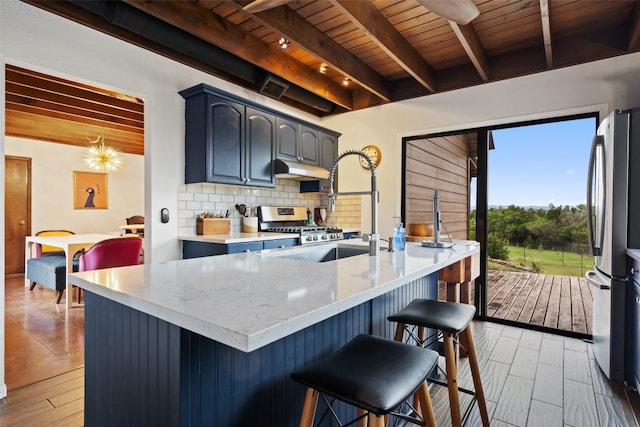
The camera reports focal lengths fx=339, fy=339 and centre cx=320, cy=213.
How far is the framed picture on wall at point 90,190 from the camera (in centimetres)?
657

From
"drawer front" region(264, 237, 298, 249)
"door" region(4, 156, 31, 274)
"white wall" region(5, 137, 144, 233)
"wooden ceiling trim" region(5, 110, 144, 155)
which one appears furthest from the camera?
Answer: "white wall" region(5, 137, 144, 233)

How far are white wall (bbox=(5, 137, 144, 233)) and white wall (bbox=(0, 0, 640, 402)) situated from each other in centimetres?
462

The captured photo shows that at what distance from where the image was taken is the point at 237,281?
44.6 inches

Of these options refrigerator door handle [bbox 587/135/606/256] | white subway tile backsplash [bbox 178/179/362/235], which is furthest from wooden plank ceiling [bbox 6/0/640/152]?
white subway tile backsplash [bbox 178/179/362/235]

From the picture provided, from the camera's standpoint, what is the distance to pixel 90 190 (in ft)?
22.1

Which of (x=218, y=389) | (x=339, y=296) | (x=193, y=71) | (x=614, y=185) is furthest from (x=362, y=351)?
(x=193, y=71)

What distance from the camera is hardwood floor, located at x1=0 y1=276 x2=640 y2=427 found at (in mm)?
1872

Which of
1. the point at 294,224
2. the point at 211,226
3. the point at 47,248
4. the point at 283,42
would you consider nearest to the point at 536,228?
the point at 294,224

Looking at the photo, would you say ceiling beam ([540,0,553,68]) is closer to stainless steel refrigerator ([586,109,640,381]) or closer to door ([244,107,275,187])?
stainless steel refrigerator ([586,109,640,381])

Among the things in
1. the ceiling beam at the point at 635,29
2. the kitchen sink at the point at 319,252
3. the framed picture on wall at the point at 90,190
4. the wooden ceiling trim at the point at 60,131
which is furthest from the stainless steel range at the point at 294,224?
the framed picture on wall at the point at 90,190

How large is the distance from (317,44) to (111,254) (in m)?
2.92

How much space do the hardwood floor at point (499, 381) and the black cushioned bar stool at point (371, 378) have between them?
3.43ft

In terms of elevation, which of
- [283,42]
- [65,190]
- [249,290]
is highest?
[283,42]

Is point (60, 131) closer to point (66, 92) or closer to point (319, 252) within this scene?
point (66, 92)
